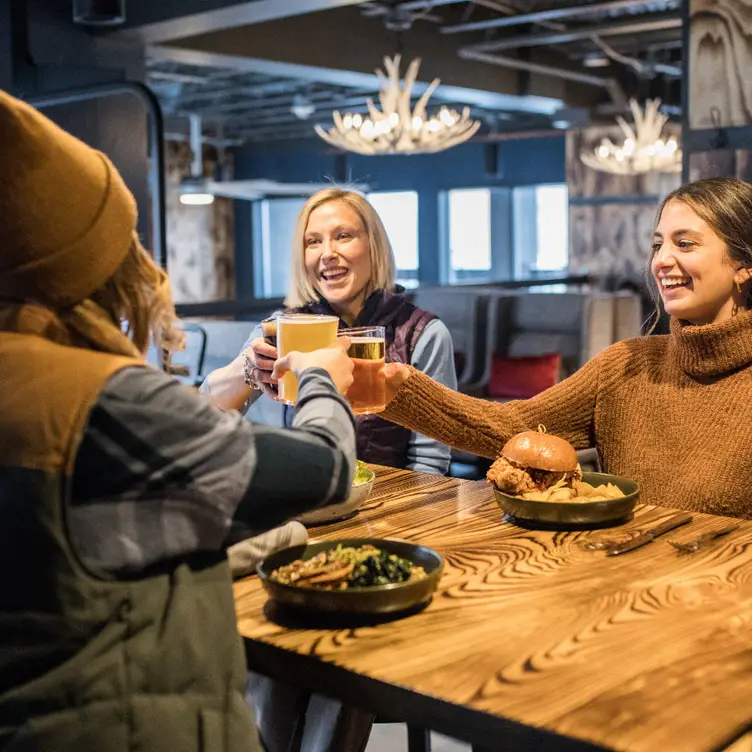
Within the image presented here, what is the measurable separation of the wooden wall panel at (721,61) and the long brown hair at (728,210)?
2244 millimetres

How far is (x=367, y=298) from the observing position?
3170mm

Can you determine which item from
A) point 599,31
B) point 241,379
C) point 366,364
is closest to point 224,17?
point 599,31

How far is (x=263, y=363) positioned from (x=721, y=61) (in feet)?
10.5

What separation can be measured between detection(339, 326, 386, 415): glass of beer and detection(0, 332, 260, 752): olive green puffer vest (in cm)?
79

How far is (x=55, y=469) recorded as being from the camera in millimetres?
1083

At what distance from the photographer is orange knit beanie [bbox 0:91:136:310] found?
3.62ft

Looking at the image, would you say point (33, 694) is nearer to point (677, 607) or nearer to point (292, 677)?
point (292, 677)

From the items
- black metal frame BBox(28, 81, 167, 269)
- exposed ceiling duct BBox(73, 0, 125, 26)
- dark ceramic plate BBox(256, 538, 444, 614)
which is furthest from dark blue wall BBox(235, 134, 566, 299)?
dark ceramic plate BBox(256, 538, 444, 614)

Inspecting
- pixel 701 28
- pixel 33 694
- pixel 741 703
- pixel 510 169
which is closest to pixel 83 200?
pixel 33 694

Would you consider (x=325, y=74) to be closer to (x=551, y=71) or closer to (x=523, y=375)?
(x=551, y=71)

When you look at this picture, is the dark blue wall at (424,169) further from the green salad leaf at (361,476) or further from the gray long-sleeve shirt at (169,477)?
the gray long-sleeve shirt at (169,477)

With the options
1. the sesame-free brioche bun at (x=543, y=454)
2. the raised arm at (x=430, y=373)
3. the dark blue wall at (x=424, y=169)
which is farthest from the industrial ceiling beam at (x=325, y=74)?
the sesame-free brioche bun at (x=543, y=454)

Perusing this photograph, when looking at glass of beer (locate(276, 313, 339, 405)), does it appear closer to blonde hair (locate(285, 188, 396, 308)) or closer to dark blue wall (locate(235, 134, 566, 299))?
blonde hair (locate(285, 188, 396, 308))

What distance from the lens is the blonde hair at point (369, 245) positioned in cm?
314
